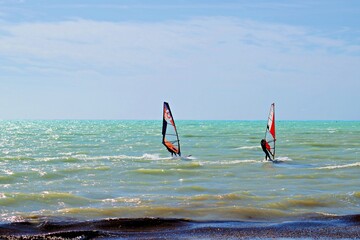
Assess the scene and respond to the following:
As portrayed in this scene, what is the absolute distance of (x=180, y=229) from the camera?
9438 mm

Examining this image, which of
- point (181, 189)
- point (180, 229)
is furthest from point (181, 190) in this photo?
point (180, 229)

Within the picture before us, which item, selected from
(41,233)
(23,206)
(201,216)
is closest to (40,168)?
(23,206)

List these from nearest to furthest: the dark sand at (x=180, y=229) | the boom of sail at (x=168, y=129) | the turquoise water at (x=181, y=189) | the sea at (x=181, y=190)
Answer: the dark sand at (x=180, y=229)
the sea at (x=181, y=190)
the turquoise water at (x=181, y=189)
the boom of sail at (x=168, y=129)

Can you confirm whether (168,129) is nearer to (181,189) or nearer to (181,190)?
(181,189)

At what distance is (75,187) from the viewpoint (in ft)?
54.9

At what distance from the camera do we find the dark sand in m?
8.82

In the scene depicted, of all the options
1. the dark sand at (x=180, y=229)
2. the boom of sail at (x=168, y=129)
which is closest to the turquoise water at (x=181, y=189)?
the dark sand at (x=180, y=229)

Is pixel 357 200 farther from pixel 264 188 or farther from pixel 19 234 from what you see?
pixel 19 234

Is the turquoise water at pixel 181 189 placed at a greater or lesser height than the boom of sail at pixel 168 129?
lesser

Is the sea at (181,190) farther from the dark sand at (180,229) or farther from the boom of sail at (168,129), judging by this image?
the boom of sail at (168,129)

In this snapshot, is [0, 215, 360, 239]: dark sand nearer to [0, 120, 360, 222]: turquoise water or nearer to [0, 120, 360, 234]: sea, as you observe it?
[0, 120, 360, 234]: sea

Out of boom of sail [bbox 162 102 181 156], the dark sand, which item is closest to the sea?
the dark sand

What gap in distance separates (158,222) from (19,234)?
226 cm

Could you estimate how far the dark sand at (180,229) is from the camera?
8820mm
